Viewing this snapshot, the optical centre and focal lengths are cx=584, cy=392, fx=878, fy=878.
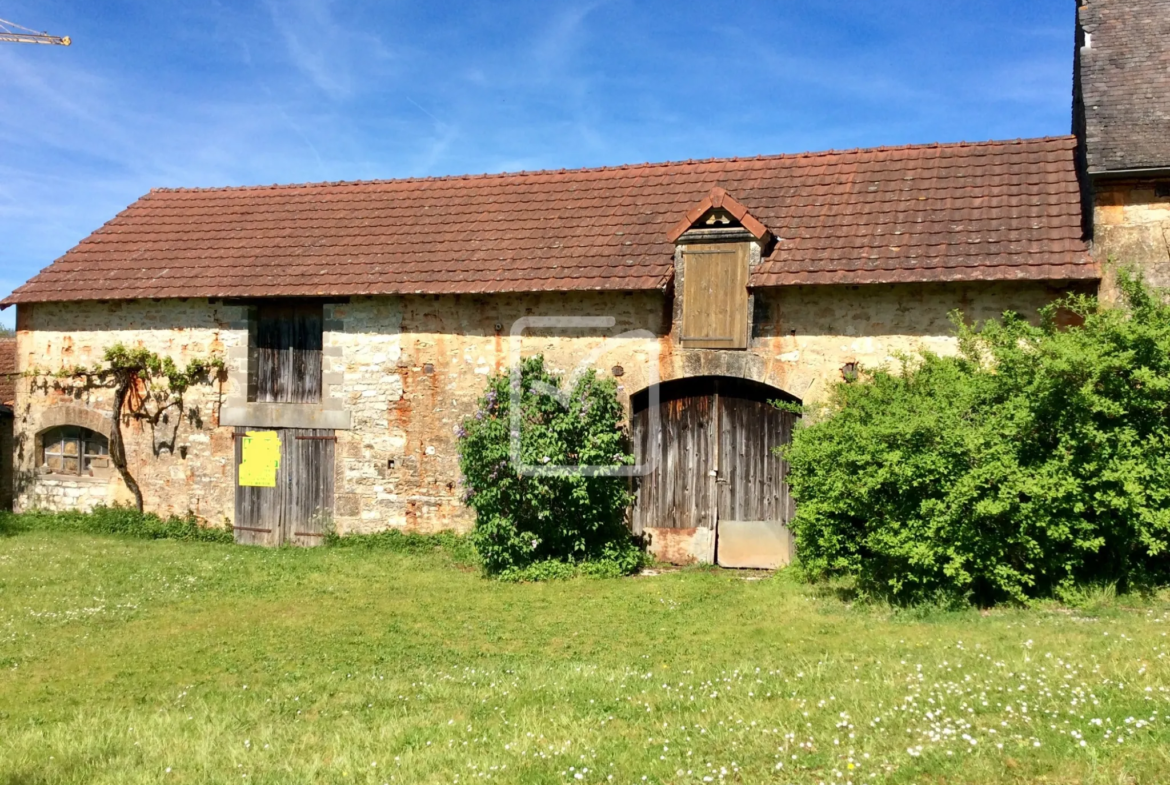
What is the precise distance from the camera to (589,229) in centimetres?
1229

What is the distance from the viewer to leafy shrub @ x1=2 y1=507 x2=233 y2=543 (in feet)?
42.1

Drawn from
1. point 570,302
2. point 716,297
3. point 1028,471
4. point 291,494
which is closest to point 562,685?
point 1028,471

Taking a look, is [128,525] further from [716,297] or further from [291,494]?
[716,297]

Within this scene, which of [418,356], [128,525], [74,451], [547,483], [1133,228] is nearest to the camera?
[1133,228]

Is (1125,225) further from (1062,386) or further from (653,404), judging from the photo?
(653,404)

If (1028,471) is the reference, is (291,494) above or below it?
below

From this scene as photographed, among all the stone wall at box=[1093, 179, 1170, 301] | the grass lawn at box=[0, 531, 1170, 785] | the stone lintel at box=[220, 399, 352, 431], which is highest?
the stone wall at box=[1093, 179, 1170, 301]

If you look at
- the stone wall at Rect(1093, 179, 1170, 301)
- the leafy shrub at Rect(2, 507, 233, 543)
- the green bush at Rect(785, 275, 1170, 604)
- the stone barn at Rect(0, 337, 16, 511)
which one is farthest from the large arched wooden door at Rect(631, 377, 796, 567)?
the stone barn at Rect(0, 337, 16, 511)

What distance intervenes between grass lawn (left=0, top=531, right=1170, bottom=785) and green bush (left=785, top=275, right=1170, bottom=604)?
529mm

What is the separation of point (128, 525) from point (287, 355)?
3503mm

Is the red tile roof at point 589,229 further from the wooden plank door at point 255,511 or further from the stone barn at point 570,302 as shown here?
the wooden plank door at point 255,511

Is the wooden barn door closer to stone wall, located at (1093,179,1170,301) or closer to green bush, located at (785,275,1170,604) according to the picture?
green bush, located at (785,275,1170,604)

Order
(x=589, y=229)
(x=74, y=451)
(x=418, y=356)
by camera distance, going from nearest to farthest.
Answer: (x=418, y=356)
(x=589, y=229)
(x=74, y=451)

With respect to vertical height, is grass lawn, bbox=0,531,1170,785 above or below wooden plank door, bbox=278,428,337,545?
below
